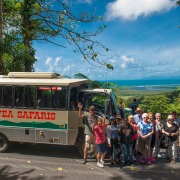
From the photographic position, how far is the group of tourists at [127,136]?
938 centimetres

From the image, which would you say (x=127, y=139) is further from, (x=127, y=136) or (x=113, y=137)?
(x=113, y=137)

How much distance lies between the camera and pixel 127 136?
30.9 ft

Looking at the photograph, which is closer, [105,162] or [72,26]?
[105,162]

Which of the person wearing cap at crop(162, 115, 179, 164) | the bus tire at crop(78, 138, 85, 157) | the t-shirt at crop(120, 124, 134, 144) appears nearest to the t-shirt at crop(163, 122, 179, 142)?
the person wearing cap at crop(162, 115, 179, 164)

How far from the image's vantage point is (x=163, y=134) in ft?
32.5

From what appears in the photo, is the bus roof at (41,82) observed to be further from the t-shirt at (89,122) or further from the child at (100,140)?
the child at (100,140)

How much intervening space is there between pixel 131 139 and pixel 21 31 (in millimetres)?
13067

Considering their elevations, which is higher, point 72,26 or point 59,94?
point 72,26

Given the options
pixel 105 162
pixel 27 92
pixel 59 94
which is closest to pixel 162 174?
pixel 105 162

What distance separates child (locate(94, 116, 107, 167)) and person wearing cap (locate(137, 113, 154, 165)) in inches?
51.0

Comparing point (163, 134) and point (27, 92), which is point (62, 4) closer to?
point (27, 92)

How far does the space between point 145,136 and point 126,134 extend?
0.72 metres

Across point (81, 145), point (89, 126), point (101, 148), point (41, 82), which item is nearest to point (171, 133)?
point (101, 148)

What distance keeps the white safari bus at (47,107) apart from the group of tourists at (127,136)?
0.52m
